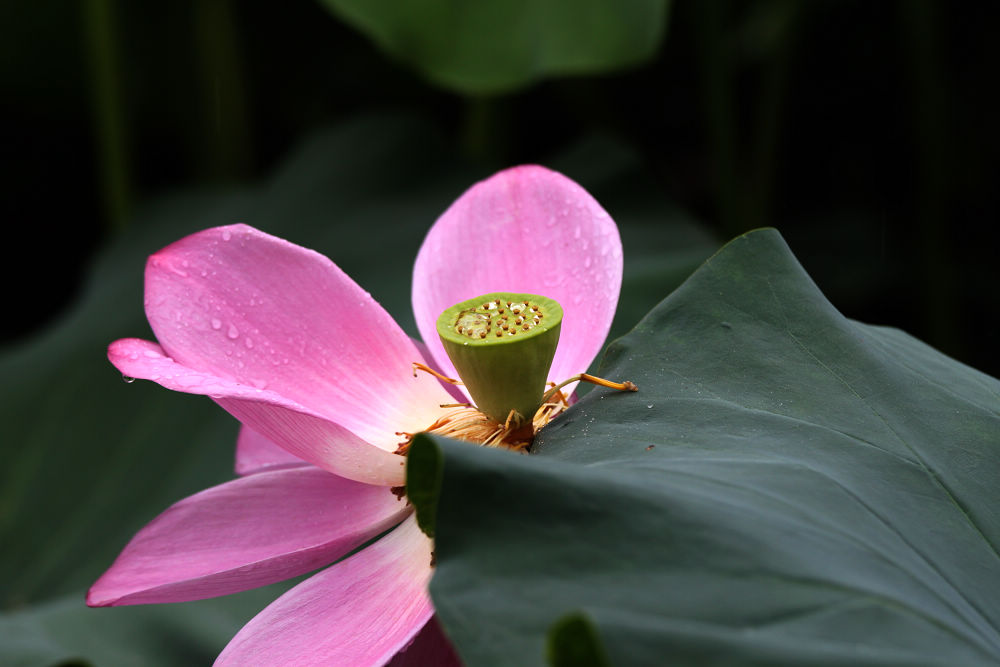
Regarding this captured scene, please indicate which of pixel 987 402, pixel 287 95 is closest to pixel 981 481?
pixel 987 402

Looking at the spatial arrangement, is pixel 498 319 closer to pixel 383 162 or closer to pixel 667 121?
pixel 383 162

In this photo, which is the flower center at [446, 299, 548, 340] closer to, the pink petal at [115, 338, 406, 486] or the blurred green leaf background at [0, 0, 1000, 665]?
the pink petal at [115, 338, 406, 486]

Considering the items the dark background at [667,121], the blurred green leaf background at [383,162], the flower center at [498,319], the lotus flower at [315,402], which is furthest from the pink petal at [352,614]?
the dark background at [667,121]

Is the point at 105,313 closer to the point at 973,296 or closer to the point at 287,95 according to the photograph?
the point at 287,95

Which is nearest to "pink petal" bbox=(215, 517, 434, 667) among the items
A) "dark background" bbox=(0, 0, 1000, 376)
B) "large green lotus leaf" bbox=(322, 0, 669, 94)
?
"large green lotus leaf" bbox=(322, 0, 669, 94)

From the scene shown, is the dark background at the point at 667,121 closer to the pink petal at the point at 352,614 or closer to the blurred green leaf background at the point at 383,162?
the blurred green leaf background at the point at 383,162

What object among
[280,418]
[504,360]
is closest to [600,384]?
[504,360]
